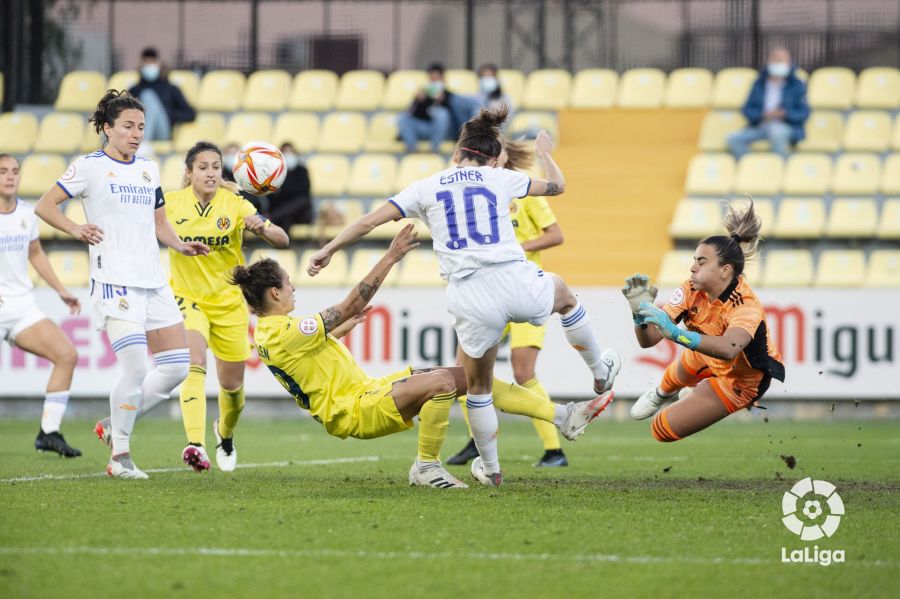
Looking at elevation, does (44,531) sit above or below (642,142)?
below

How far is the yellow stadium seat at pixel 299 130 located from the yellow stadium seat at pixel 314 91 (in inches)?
19.1

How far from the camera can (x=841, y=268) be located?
1545 cm

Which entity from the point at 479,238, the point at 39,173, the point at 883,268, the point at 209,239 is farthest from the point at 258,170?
the point at 39,173

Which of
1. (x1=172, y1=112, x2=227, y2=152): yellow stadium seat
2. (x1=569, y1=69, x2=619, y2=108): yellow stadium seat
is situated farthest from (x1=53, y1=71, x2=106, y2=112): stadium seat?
(x1=569, y1=69, x2=619, y2=108): yellow stadium seat

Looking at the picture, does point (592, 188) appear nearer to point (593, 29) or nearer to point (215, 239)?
point (593, 29)

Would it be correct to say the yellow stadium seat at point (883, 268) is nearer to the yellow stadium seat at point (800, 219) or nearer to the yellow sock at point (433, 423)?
the yellow stadium seat at point (800, 219)

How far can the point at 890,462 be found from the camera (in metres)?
9.72

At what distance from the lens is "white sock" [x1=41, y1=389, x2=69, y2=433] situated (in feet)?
33.2

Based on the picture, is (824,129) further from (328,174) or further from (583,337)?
(583,337)

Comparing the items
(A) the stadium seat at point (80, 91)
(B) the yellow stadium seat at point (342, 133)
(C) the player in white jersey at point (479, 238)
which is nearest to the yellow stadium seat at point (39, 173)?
(A) the stadium seat at point (80, 91)

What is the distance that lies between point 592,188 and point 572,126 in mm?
1429

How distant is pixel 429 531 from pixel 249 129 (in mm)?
13564

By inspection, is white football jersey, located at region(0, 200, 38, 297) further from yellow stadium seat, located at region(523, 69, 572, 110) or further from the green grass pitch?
yellow stadium seat, located at region(523, 69, 572, 110)

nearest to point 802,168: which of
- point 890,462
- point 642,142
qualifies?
point 642,142
